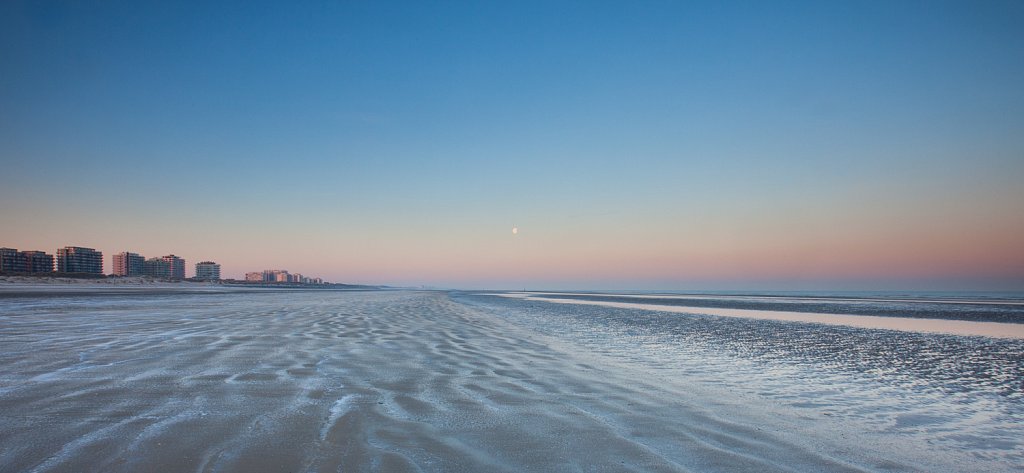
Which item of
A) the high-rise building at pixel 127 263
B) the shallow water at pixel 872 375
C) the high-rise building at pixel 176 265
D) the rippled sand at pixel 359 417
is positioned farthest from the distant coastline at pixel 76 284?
the high-rise building at pixel 176 265

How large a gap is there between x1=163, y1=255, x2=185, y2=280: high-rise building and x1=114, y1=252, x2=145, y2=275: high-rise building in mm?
8491

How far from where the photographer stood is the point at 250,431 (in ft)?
11.8

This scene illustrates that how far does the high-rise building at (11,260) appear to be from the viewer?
414 feet

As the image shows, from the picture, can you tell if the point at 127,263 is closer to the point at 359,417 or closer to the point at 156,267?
the point at 156,267

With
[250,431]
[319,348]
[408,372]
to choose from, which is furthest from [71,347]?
[250,431]

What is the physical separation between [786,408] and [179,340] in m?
9.76

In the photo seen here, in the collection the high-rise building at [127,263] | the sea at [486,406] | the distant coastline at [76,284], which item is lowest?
the distant coastline at [76,284]

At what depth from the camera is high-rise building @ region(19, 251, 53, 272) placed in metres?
132

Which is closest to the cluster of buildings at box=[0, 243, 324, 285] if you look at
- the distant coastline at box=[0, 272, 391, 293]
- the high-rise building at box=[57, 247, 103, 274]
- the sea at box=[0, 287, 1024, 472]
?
the high-rise building at box=[57, 247, 103, 274]

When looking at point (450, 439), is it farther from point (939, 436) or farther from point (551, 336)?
point (551, 336)

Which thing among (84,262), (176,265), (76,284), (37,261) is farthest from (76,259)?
(76,284)

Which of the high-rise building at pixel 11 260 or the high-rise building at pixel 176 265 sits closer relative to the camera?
the high-rise building at pixel 11 260

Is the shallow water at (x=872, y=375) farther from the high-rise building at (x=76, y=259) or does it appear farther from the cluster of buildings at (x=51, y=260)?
the high-rise building at (x=76, y=259)

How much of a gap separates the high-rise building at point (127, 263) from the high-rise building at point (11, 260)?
40019 mm
